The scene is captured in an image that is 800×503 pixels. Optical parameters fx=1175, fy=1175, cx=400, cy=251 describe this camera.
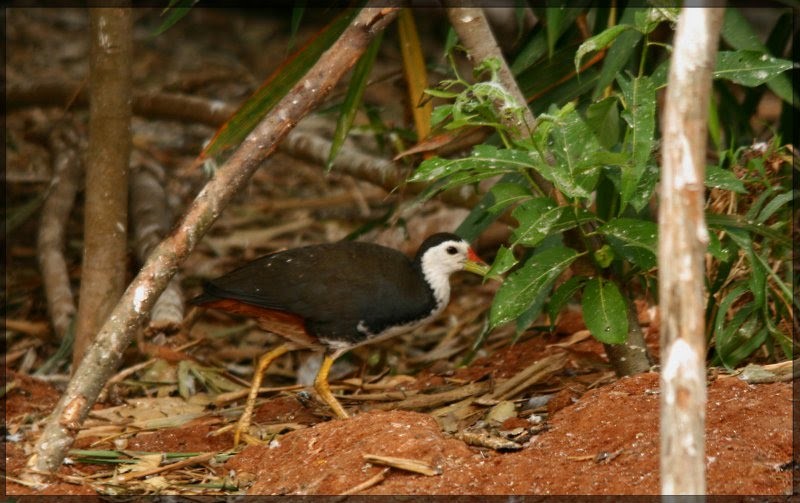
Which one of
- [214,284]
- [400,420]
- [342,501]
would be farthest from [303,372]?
[342,501]

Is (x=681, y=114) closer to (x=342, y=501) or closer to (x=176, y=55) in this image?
(x=342, y=501)

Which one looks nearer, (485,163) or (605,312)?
(485,163)

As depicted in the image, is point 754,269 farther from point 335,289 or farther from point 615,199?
point 335,289

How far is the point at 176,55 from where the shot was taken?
9367 mm

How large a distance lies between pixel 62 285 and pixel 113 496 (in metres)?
2.56

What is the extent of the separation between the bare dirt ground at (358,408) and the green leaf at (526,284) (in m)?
0.39

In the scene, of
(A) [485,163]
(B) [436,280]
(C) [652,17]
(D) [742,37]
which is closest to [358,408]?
(B) [436,280]

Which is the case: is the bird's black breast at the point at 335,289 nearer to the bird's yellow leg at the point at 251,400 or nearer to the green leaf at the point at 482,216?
the bird's yellow leg at the point at 251,400

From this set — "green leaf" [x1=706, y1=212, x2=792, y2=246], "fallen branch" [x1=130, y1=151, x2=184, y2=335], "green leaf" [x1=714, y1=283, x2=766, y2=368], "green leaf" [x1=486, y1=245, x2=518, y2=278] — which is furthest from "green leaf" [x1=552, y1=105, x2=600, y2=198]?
"fallen branch" [x1=130, y1=151, x2=184, y2=335]

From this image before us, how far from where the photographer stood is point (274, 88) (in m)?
4.63

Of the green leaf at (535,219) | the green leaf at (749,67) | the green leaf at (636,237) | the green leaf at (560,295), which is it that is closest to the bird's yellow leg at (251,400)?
the green leaf at (560,295)

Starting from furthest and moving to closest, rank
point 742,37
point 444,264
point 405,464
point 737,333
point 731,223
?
point 444,264
point 742,37
point 737,333
point 731,223
point 405,464

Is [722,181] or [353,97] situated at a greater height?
[353,97]

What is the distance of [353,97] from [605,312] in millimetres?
1600
